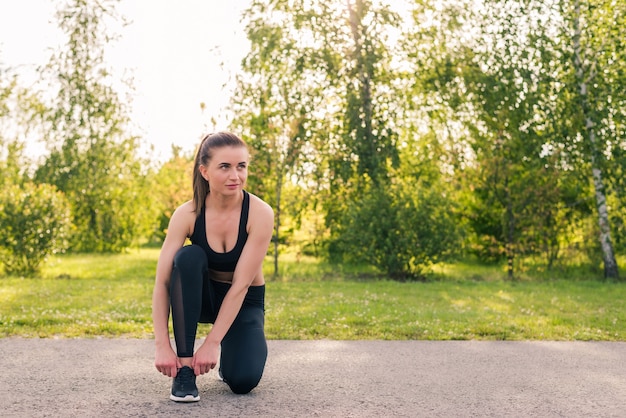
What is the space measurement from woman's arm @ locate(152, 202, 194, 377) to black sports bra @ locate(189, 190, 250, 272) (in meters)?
0.07

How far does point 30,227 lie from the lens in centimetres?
1467

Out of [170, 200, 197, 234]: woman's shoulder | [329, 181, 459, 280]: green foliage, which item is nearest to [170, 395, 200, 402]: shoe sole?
[170, 200, 197, 234]: woman's shoulder

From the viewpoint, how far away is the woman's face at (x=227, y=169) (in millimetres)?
4352

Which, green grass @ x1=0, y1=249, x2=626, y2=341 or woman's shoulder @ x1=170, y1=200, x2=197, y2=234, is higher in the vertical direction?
woman's shoulder @ x1=170, y1=200, x2=197, y2=234

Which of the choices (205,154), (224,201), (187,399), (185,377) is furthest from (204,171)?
(187,399)

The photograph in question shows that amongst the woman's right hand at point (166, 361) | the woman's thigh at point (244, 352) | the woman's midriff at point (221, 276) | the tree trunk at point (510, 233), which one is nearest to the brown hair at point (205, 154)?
the woman's midriff at point (221, 276)

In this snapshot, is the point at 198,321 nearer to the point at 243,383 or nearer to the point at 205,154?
the point at 243,383

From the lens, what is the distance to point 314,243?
58.4ft

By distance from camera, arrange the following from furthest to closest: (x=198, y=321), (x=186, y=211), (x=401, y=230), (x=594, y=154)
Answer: (x=594, y=154)
(x=401, y=230)
(x=186, y=211)
(x=198, y=321)

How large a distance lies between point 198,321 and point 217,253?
43 centimetres

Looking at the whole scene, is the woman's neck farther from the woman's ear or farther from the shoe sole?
the shoe sole

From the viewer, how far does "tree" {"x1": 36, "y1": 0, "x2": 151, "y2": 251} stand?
69.7 ft

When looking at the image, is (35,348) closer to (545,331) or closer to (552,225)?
(545,331)

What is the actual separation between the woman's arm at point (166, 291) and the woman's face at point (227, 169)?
0.95 feet
